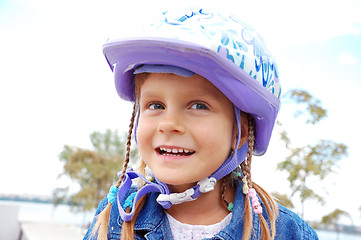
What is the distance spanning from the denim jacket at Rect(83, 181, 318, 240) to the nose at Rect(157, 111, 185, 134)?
17.7 inches

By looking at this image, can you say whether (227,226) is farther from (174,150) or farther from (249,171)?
(174,150)

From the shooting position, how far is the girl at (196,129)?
149cm

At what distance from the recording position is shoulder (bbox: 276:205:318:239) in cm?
175

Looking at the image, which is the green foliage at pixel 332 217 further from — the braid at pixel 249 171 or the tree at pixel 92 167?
the tree at pixel 92 167

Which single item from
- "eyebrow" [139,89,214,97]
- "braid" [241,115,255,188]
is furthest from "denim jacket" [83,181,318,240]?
"eyebrow" [139,89,214,97]

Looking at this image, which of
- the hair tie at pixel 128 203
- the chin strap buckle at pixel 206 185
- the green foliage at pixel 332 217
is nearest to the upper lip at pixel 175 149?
the chin strap buckle at pixel 206 185

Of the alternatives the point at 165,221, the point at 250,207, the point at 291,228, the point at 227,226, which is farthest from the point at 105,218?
the point at 291,228

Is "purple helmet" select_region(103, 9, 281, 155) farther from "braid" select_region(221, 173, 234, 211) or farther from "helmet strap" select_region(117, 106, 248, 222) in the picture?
"braid" select_region(221, 173, 234, 211)

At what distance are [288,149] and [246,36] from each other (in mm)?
3370

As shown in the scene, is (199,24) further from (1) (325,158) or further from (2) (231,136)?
(1) (325,158)

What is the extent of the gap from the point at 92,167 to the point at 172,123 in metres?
12.3

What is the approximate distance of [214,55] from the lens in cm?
143

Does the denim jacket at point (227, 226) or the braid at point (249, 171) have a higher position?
the braid at point (249, 171)

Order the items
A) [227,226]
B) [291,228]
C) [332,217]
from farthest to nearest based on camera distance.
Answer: [332,217] → [291,228] → [227,226]
